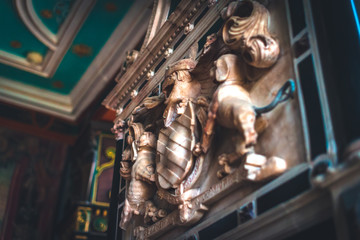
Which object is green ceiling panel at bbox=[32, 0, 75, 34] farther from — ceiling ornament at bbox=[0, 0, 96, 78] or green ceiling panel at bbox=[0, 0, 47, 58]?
green ceiling panel at bbox=[0, 0, 47, 58]

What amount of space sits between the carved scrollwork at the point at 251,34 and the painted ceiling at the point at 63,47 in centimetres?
406

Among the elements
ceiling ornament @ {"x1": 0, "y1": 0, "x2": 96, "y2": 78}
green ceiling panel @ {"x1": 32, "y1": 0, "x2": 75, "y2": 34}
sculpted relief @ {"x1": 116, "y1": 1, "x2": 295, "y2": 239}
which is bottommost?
sculpted relief @ {"x1": 116, "y1": 1, "x2": 295, "y2": 239}

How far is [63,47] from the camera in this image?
399 inches

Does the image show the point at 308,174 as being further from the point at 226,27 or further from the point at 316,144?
the point at 226,27

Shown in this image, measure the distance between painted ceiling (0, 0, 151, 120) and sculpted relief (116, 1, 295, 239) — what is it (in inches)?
142

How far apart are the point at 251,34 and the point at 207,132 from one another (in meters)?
0.90

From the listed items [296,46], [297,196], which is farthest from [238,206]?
[296,46]

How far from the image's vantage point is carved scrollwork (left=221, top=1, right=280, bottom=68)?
364 cm

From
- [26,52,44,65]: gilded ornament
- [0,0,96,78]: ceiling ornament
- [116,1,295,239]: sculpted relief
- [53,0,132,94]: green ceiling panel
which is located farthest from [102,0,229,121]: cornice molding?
[26,52,44,65]: gilded ornament

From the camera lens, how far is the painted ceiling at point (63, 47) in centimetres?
912

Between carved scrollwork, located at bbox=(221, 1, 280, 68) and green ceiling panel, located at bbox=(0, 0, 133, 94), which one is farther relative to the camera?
green ceiling panel, located at bbox=(0, 0, 133, 94)

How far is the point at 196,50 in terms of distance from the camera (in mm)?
5102

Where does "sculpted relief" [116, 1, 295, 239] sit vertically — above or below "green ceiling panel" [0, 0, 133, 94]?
below

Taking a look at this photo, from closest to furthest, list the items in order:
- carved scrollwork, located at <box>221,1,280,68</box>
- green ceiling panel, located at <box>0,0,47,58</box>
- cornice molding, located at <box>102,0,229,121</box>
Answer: carved scrollwork, located at <box>221,1,280,68</box> < cornice molding, located at <box>102,0,229,121</box> < green ceiling panel, located at <box>0,0,47,58</box>
